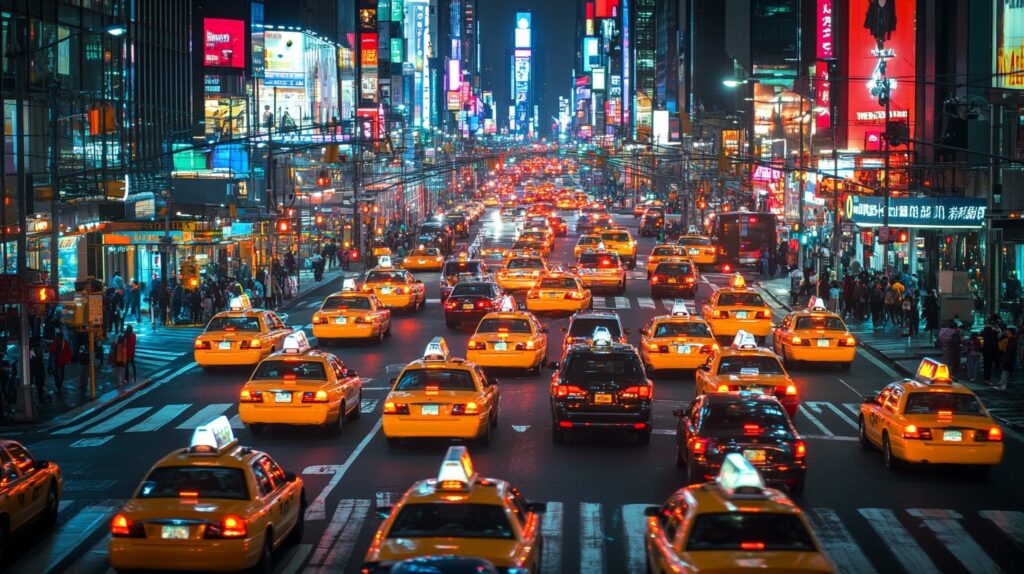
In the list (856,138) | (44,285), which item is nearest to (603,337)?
(44,285)

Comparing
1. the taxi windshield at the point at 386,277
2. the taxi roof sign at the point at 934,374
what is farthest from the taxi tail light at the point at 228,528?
the taxi windshield at the point at 386,277

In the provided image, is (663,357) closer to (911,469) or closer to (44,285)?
(911,469)

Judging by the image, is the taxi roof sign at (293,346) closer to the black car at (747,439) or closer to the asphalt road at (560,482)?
the asphalt road at (560,482)

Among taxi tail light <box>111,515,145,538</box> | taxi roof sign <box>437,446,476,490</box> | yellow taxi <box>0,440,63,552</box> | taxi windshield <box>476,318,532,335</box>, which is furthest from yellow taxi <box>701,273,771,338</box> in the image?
taxi tail light <box>111,515,145,538</box>

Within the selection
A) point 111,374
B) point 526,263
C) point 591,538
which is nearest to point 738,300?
point 526,263

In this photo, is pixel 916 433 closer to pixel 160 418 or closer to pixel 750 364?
pixel 750 364
